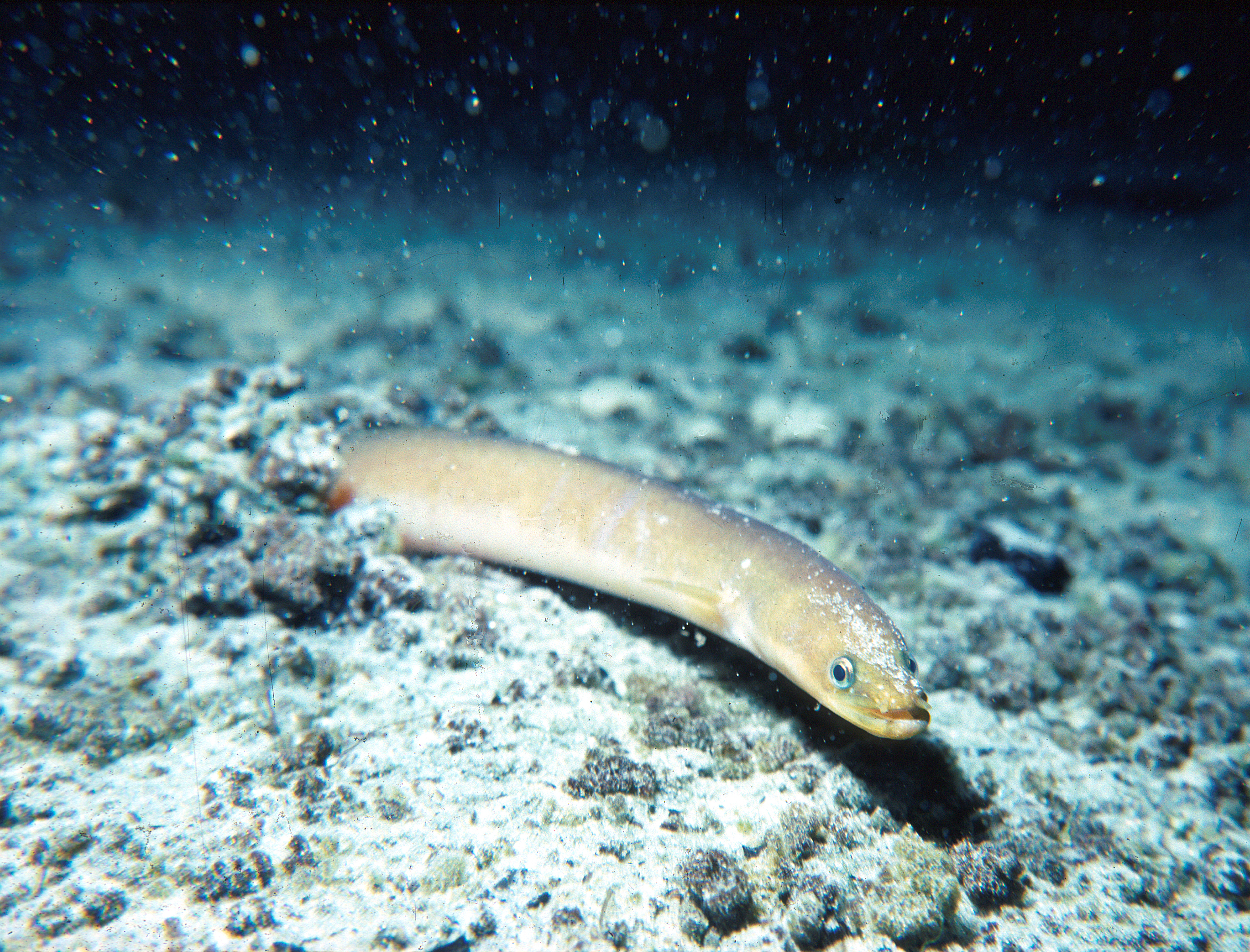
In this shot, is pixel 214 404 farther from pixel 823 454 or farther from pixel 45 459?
pixel 823 454

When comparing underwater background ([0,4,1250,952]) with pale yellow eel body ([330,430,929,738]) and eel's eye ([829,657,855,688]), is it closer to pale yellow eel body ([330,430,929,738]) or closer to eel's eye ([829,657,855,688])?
pale yellow eel body ([330,430,929,738])

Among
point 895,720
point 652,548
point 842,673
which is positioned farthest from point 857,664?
point 652,548

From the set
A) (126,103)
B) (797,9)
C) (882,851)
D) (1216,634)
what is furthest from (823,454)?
(126,103)

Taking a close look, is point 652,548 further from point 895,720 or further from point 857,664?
point 895,720

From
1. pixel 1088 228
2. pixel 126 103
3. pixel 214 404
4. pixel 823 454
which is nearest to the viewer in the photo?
pixel 214 404

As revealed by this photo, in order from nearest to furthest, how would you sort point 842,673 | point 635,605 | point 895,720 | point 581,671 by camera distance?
point 895,720, point 842,673, point 581,671, point 635,605

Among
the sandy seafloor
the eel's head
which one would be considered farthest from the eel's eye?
the sandy seafloor
